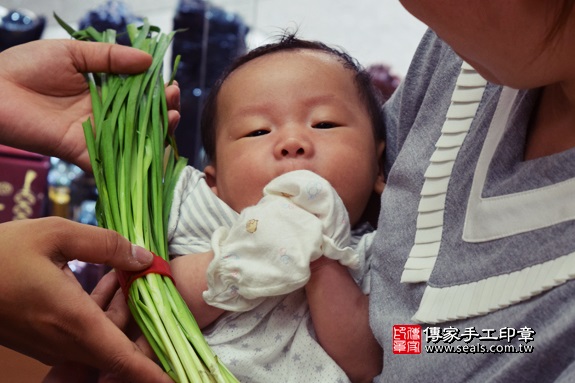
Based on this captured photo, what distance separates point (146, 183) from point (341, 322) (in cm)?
44

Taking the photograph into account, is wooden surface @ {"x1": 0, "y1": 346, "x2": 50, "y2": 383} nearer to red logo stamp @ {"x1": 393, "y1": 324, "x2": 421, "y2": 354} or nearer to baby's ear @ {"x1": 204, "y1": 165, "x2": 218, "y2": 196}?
baby's ear @ {"x1": 204, "y1": 165, "x2": 218, "y2": 196}

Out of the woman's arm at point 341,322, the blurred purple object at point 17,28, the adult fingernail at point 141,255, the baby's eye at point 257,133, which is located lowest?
the blurred purple object at point 17,28

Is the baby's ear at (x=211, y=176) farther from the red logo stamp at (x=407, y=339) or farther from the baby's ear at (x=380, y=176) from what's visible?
the red logo stamp at (x=407, y=339)

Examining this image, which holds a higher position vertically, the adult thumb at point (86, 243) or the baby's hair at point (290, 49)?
the baby's hair at point (290, 49)

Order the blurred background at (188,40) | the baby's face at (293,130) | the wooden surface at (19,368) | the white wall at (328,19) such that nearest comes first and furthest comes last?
1. the baby's face at (293,130)
2. the wooden surface at (19,368)
3. the blurred background at (188,40)
4. the white wall at (328,19)

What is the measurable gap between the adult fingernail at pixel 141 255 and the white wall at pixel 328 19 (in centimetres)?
227

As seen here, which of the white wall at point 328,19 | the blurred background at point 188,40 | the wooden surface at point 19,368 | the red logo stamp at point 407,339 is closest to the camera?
the red logo stamp at point 407,339

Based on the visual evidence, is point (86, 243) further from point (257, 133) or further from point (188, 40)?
point (188, 40)

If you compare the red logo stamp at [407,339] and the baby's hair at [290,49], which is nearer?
the red logo stamp at [407,339]

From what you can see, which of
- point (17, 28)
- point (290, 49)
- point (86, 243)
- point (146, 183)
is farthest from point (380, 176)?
point (17, 28)

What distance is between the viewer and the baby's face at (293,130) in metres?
1.28

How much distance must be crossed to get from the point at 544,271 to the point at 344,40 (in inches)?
113

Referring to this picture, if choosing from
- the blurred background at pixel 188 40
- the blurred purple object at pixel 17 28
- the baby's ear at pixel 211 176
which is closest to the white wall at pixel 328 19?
the blurred background at pixel 188 40

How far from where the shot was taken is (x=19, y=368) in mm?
1409
